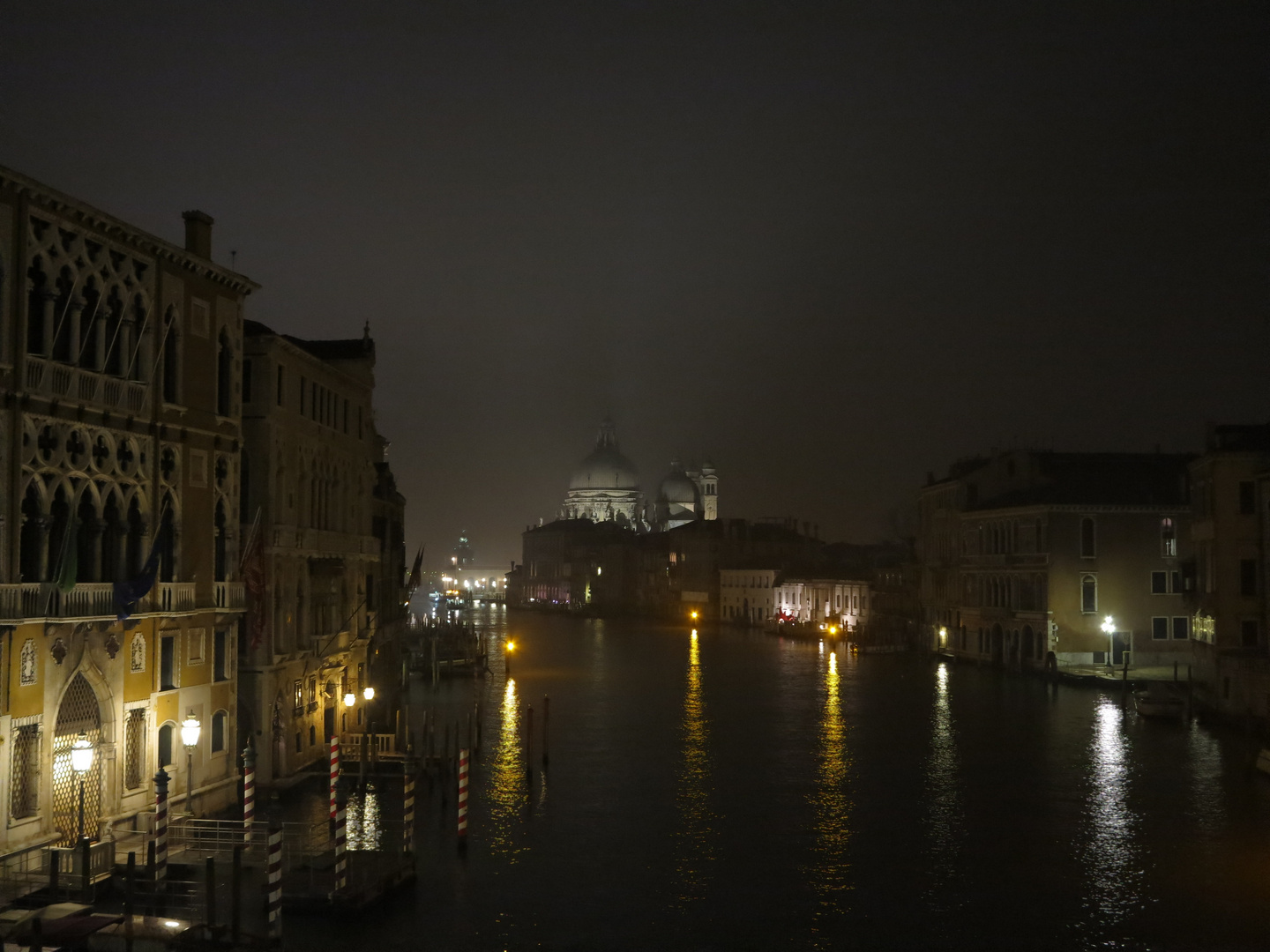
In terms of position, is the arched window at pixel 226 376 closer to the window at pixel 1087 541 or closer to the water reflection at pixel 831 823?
the water reflection at pixel 831 823

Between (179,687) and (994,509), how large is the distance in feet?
137

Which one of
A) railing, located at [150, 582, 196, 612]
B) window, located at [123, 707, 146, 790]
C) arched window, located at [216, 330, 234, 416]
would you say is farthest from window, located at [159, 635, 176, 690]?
arched window, located at [216, 330, 234, 416]

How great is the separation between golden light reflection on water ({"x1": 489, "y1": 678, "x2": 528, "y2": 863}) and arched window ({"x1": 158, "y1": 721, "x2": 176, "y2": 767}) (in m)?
5.18

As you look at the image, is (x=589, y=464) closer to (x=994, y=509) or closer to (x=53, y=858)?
(x=994, y=509)

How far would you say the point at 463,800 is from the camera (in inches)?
833

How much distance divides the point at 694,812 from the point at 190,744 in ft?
33.7

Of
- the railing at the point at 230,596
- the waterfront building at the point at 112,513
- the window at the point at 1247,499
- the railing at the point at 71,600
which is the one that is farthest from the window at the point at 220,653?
the window at the point at 1247,499

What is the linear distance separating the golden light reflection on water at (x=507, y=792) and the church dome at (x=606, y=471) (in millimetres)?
138617

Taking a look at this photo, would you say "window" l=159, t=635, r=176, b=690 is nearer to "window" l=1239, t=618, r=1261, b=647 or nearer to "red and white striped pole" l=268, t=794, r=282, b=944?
"red and white striped pole" l=268, t=794, r=282, b=944

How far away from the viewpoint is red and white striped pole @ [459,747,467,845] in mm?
20906

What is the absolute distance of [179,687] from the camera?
19.2 meters

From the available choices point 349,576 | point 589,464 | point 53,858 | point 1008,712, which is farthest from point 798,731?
point 589,464

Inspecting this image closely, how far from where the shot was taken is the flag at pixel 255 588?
826 inches

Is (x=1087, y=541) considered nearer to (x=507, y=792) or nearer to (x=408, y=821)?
(x=507, y=792)
